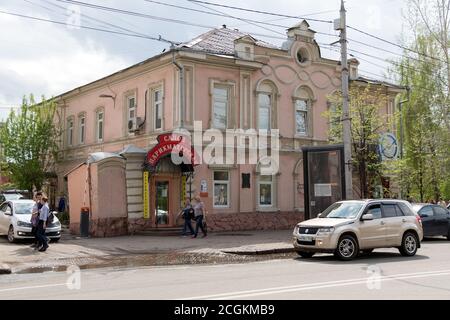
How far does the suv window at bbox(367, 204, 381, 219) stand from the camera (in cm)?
1511

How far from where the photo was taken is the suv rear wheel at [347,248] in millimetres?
14125

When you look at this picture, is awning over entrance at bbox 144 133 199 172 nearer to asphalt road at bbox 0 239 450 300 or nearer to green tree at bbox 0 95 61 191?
asphalt road at bbox 0 239 450 300

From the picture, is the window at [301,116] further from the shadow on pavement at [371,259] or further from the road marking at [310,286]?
the road marking at [310,286]

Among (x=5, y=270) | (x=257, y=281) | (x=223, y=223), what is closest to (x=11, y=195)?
(x=223, y=223)

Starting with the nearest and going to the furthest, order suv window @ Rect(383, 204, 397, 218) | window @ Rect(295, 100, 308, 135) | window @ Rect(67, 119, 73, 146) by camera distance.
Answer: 1. suv window @ Rect(383, 204, 397, 218)
2. window @ Rect(295, 100, 308, 135)
3. window @ Rect(67, 119, 73, 146)

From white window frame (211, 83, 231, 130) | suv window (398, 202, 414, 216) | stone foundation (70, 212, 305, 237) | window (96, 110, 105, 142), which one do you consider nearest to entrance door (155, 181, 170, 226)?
stone foundation (70, 212, 305, 237)

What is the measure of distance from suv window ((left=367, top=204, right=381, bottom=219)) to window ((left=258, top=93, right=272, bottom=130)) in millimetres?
11560

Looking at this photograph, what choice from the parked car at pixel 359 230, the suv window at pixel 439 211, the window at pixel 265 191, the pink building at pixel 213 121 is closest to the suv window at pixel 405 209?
the parked car at pixel 359 230

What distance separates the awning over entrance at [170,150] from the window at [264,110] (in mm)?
5105

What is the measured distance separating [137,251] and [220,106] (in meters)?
9.94

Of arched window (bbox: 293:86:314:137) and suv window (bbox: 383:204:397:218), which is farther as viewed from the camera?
arched window (bbox: 293:86:314:137)

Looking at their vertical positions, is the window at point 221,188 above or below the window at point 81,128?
below
